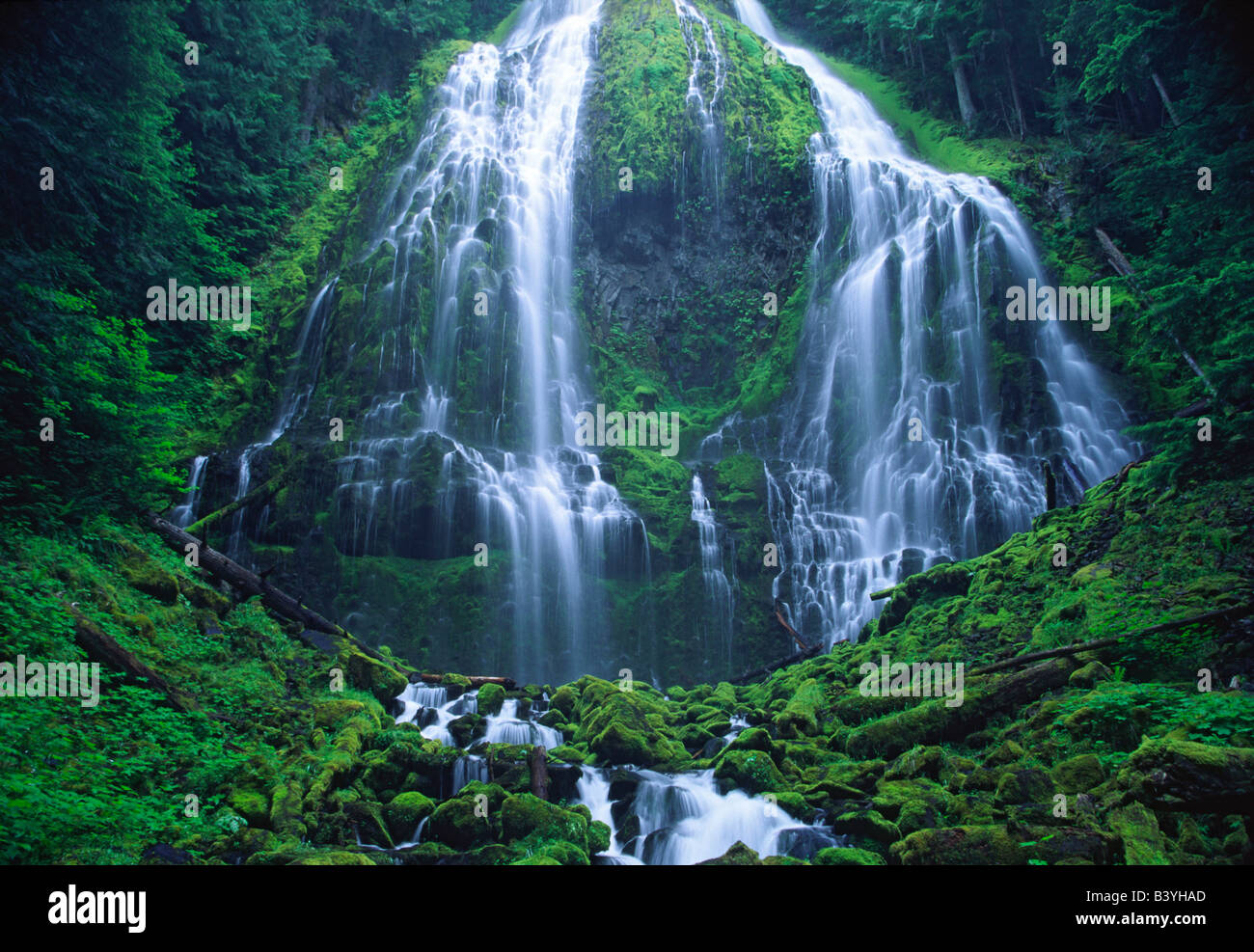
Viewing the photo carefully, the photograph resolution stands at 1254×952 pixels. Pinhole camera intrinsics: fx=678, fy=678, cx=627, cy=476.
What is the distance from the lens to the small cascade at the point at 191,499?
15438 millimetres

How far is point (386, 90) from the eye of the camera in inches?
1176

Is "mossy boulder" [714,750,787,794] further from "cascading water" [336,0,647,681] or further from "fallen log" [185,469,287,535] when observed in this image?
"fallen log" [185,469,287,535]

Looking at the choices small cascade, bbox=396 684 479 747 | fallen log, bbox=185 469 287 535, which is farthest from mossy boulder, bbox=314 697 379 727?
Result: fallen log, bbox=185 469 287 535

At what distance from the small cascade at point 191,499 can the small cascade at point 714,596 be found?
38.8 feet

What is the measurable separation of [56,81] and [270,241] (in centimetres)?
975

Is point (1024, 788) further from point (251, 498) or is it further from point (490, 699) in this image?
point (251, 498)

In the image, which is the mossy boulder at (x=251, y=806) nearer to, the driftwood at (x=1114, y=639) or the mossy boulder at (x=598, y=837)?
the mossy boulder at (x=598, y=837)

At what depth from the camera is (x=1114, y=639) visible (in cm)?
773

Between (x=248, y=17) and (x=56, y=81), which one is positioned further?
(x=248, y=17)

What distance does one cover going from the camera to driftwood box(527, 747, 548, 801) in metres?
7.98

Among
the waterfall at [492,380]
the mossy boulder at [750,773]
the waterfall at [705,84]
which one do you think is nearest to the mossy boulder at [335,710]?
the mossy boulder at [750,773]

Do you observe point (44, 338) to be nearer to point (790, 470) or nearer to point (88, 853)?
point (88, 853)

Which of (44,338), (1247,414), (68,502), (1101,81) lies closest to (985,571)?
(1247,414)
